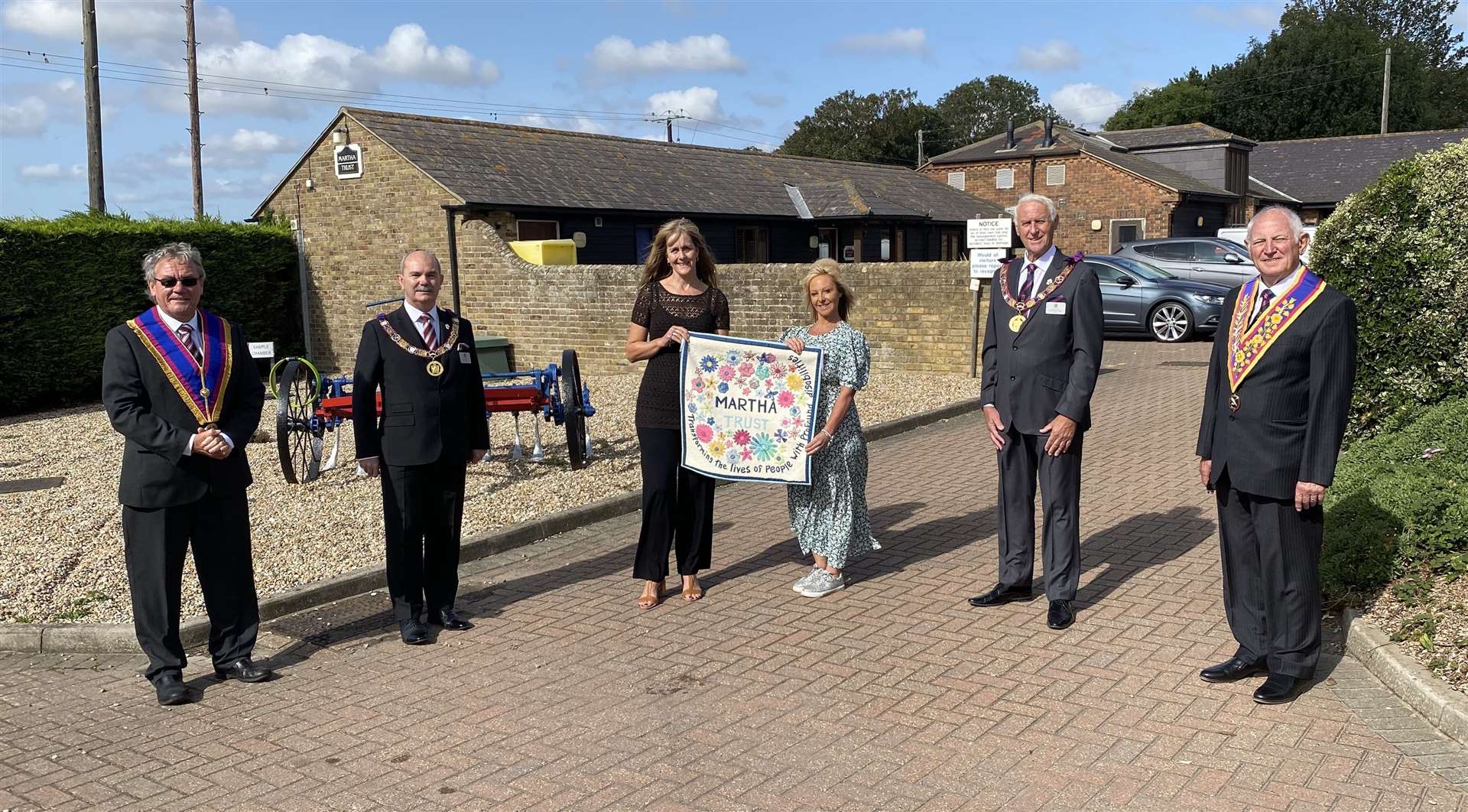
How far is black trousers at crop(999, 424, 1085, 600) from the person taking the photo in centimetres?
552

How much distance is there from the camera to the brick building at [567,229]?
16.6 metres

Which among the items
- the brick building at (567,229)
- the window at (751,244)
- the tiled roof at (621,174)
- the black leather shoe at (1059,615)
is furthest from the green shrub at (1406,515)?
the window at (751,244)

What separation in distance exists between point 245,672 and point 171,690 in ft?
1.09

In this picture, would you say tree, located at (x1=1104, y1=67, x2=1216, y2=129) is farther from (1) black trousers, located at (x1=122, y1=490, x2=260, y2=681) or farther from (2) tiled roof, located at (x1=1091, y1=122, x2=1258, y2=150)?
(1) black trousers, located at (x1=122, y1=490, x2=260, y2=681)

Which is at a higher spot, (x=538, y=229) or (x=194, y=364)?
(x=538, y=229)

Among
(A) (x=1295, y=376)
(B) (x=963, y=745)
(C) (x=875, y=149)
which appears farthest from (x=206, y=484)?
(C) (x=875, y=149)

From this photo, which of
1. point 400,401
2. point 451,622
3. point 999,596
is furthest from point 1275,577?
point 400,401

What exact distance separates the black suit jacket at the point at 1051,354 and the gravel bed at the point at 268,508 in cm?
369

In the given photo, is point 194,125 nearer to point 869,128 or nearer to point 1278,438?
point 1278,438

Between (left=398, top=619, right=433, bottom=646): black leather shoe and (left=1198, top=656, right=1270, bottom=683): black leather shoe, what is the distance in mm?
3467

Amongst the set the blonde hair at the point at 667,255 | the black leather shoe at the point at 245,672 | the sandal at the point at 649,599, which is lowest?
the black leather shoe at the point at 245,672

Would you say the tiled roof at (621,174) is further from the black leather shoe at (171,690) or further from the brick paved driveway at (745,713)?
the black leather shoe at (171,690)

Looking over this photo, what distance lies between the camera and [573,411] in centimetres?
950

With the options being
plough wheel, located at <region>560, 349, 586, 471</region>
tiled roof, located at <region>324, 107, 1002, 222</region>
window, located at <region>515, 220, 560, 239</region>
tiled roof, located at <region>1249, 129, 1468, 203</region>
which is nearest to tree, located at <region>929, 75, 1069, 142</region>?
tiled roof, located at <region>1249, 129, 1468, 203</region>
